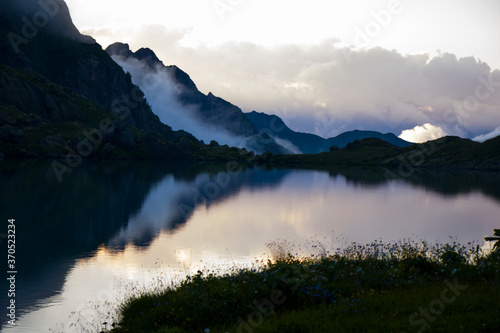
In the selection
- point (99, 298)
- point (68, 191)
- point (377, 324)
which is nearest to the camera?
point (377, 324)

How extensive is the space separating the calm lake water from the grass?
182 inches

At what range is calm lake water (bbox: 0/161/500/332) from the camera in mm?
18641

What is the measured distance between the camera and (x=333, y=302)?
43.8 feet

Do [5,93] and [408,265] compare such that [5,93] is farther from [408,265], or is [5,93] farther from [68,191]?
[408,265]

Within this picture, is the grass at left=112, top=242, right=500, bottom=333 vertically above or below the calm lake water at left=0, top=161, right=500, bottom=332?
above

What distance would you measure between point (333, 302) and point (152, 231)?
1005 inches

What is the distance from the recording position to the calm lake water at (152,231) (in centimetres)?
1864

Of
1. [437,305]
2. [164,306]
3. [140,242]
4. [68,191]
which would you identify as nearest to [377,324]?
[437,305]

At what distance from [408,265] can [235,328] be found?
10.8 meters

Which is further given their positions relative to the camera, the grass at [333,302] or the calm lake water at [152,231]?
the calm lake water at [152,231]

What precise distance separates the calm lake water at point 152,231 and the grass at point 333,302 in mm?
4624

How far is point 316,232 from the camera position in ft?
126

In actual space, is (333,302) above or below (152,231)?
above

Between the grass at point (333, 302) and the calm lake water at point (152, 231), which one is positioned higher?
the grass at point (333, 302)
